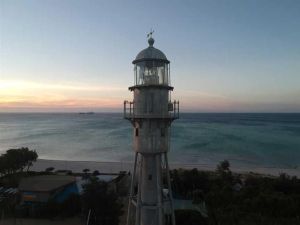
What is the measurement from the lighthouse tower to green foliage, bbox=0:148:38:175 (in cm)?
2318

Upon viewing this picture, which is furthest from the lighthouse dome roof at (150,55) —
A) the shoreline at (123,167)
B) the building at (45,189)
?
the shoreline at (123,167)

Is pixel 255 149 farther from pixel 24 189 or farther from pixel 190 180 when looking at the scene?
pixel 24 189

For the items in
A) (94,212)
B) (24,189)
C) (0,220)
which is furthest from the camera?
(24,189)

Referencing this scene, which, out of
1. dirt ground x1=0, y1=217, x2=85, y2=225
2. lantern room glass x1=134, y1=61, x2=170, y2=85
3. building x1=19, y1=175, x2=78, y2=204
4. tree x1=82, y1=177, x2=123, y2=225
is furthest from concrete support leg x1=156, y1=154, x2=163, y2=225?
building x1=19, y1=175, x2=78, y2=204

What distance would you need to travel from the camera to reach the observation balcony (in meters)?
10.8

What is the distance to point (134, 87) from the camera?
11062mm

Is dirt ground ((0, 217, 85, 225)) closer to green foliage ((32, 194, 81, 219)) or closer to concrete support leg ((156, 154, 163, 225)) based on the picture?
green foliage ((32, 194, 81, 219))

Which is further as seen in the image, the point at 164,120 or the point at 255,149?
the point at 255,149

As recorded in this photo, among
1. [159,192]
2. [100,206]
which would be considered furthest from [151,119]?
[100,206]

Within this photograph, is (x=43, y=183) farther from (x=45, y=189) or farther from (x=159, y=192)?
(x=159, y=192)

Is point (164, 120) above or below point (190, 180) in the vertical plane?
above

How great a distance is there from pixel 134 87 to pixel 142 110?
3.01ft

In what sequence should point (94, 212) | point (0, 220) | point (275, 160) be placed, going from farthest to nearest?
1. point (275, 160)
2. point (0, 220)
3. point (94, 212)

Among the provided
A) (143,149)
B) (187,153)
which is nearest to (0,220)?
(143,149)
